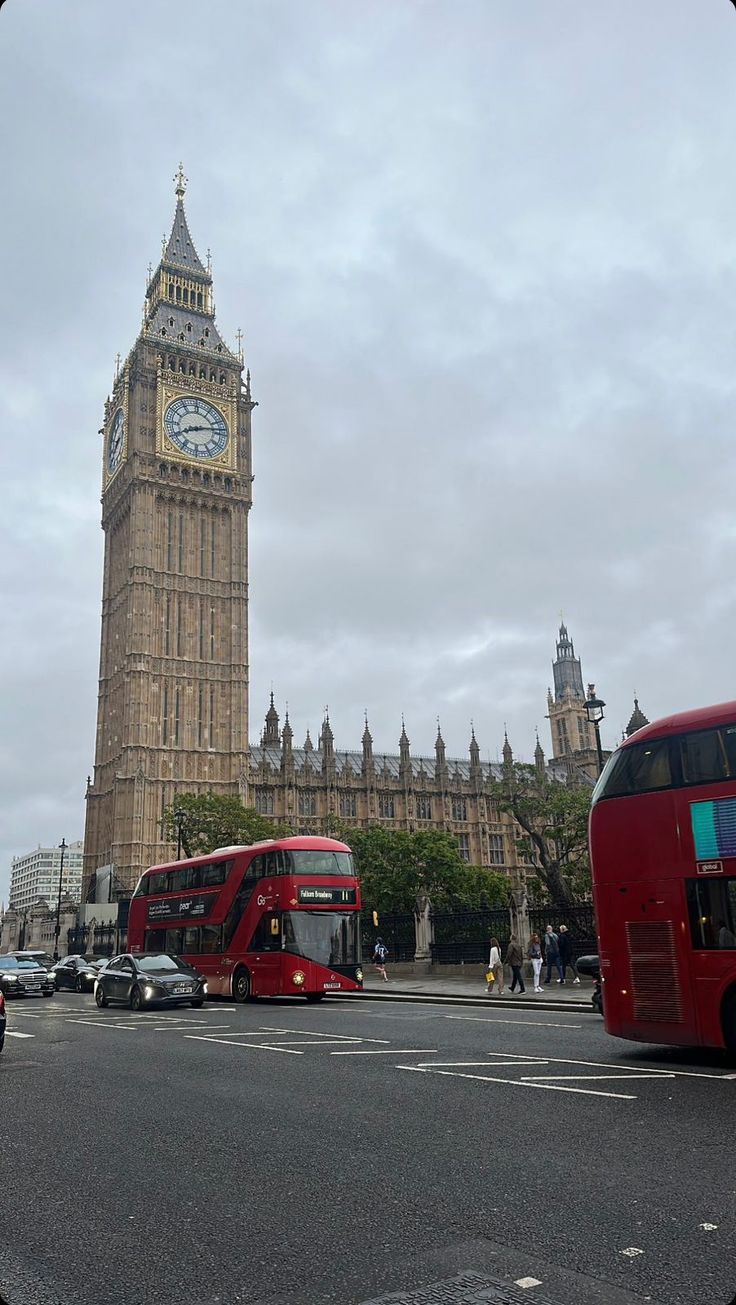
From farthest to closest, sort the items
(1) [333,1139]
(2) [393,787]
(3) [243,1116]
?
(2) [393,787]
(3) [243,1116]
(1) [333,1139]

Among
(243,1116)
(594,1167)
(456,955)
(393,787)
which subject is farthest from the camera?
(393,787)

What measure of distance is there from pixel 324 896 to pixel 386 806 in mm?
64673

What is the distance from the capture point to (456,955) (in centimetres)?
3284

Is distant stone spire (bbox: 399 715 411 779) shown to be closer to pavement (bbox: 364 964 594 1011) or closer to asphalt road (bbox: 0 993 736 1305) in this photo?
pavement (bbox: 364 964 594 1011)

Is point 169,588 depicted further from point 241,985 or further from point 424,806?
point 241,985

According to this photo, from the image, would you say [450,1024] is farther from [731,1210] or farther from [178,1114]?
[731,1210]

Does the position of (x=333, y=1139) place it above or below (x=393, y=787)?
below

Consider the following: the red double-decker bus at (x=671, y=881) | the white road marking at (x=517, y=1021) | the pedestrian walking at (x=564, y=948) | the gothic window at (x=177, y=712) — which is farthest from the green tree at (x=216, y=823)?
the red double-decker bus at (x=671, y=881)

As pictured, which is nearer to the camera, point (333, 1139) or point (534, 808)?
point (333, 1139)

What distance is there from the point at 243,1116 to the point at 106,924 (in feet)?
188

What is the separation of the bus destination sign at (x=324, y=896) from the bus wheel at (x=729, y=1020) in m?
14.1

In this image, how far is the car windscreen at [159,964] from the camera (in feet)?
74.1

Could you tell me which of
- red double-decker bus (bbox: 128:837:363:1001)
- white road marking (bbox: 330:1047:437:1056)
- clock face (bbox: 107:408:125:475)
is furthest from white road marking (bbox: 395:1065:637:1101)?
clock face (bbox: 107:408:125:475)

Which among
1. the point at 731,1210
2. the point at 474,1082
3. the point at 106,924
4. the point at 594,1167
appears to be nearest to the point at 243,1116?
the point at 474,1082
